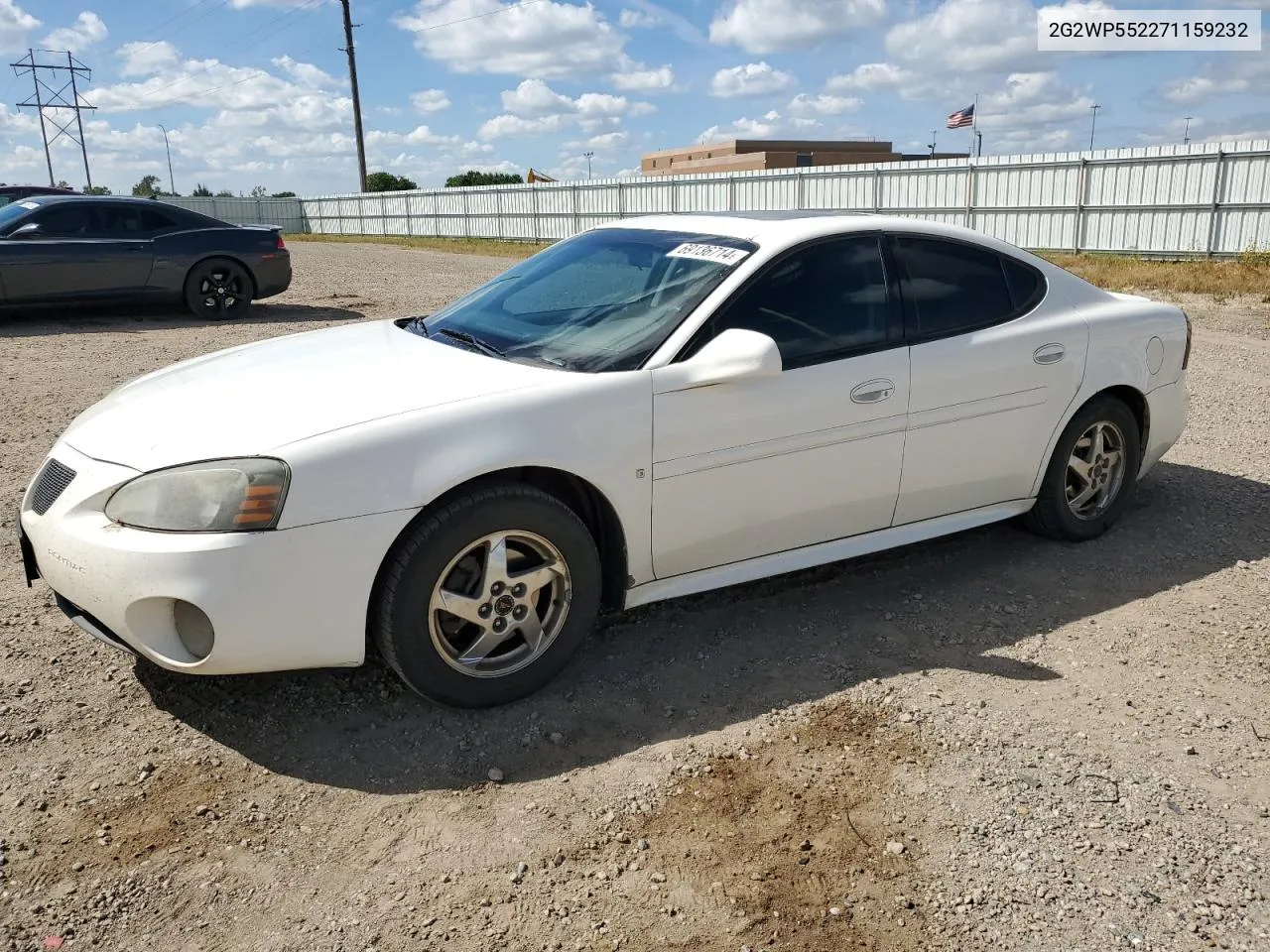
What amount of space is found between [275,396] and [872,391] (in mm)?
2158

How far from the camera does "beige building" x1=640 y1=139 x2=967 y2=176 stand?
6309cm

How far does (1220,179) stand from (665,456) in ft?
66.0

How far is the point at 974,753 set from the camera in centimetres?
316

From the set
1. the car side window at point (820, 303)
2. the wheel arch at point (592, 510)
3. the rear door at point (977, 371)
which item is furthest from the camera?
the rear door at point (977, 371)

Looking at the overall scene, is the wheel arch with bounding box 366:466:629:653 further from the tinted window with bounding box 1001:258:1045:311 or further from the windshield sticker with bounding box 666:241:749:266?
the tinted window with bounding box 1001:258:1045:311

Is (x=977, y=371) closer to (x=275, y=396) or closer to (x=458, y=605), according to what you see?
(x=458, y=605)

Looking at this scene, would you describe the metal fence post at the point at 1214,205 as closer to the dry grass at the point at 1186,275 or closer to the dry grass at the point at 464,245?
the dry grass at the point at 1186,275

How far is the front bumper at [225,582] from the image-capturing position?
114 inches

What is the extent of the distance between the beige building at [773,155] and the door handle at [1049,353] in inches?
2281

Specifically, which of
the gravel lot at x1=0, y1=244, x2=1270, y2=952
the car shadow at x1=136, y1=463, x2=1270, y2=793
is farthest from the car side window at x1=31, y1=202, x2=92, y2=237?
the car shadow at x1=136, y1=463, x2=1270, y2=793

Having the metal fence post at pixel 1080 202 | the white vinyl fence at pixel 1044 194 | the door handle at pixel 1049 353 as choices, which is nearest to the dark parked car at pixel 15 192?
the white vinyl fence at pixel 1044 194

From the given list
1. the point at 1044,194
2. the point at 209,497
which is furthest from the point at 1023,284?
the point at 1044,194

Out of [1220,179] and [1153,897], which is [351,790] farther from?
[1220,179]

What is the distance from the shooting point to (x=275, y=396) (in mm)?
3379
